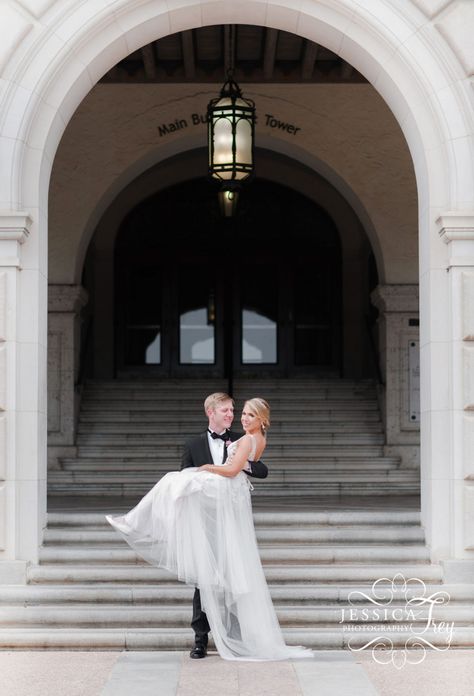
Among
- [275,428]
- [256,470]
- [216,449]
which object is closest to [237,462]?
[256,470]

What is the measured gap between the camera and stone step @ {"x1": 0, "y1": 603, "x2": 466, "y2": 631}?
28.7ft

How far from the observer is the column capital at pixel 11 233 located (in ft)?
30.7

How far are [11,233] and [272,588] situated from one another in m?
3.51

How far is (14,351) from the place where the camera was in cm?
937

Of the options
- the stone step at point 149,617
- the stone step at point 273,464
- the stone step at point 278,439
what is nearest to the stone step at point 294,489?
the stone step at point 273,464

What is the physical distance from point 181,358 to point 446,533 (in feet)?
33.1

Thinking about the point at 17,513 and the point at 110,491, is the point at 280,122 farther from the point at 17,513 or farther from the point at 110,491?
the point at 17,513

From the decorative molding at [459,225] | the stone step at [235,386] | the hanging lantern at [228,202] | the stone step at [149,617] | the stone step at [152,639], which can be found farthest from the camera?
the stone step at [235,386]

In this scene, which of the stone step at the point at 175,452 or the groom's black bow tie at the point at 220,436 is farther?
the stone step at the point at 175,452

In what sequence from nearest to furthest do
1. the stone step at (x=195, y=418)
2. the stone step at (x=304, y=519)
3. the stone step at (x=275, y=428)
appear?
the stone step at (x=304, y=519) < the stone step at (x=275, y=428) < the stone step at (x=195, y=418)

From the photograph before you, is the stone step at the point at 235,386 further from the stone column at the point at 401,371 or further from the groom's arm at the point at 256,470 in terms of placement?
the groom's arm at the point at 256,470

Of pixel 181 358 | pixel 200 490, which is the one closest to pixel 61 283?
pixel 181 358

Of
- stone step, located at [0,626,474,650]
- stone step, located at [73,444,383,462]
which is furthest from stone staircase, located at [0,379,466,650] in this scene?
stone step, located at [73,444,383,462]

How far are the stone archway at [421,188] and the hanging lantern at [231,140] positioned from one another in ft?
4.81
